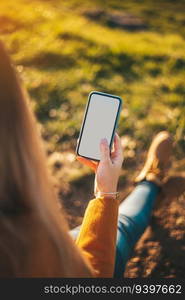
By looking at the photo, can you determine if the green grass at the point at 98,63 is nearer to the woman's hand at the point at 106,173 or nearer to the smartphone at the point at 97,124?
the smartphone at the point at 97,124

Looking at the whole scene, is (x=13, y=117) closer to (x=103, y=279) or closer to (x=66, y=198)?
(x=103, y=279)

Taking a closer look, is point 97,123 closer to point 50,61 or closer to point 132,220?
point 132,220

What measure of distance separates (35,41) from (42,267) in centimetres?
360

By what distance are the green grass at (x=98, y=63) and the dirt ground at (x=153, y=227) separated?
38 centimetres

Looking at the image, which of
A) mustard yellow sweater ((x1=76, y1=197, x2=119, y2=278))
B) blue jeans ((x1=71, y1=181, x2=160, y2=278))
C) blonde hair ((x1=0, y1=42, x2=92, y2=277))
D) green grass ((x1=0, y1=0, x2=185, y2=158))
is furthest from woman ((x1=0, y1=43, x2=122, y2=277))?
green grass ((x1=0, y1=0, x2=185, y2=158))

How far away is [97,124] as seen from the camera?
2195mm

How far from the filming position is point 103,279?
5.79ft

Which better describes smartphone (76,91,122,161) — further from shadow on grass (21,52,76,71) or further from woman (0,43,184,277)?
shadow on grass (21,52,76,71)

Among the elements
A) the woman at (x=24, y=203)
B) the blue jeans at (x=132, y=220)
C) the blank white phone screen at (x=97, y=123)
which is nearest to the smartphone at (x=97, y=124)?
the blank white phone screen at (x=97, y=123)

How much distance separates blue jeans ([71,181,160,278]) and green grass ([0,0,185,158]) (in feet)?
1.89

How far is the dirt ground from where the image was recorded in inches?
103

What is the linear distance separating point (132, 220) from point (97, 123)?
593 mm

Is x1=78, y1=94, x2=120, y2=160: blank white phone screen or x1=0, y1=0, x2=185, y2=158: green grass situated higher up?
x1=0, y1=0, x2=185, y2=158: green grass

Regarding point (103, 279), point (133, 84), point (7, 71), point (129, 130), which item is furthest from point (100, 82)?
point (7, 71)
